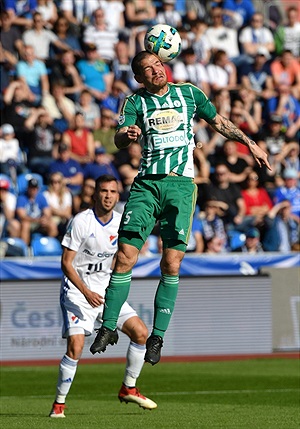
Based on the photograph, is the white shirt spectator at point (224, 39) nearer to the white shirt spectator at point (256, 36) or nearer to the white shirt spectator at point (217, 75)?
the white shirt spectator at point (256, 36)

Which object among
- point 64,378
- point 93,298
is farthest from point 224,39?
point 64,378

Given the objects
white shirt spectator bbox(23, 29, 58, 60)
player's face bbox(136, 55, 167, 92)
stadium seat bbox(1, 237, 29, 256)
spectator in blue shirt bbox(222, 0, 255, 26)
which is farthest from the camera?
spectator in blue shirt bbox(222, 0, 255, 26)

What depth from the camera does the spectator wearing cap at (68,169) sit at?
19.7 meters

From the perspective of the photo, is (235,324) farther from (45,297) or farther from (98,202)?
(98,202)

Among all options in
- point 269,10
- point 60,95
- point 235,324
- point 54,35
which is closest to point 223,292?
point 235,324

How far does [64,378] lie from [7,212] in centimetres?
779

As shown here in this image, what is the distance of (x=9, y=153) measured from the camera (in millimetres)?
19531

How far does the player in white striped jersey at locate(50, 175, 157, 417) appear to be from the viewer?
11094 millimetres

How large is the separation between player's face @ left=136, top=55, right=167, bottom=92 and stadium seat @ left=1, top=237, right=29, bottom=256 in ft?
29.1

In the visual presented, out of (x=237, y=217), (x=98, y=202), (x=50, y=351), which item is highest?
(x=98, y=202)

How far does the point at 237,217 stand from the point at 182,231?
11146 millimetres

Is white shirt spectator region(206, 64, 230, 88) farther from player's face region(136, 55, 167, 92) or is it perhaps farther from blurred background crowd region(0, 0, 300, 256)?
player's face region(136, 55, 167, 92)

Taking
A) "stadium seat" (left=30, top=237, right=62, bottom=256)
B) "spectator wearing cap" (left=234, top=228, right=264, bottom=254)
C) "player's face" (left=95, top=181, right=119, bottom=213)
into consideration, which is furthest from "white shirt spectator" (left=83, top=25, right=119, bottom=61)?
"player's face" (left=95, top=181, right=119, bottom=213)

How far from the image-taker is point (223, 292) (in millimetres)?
18391
